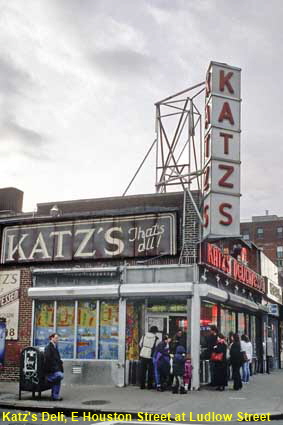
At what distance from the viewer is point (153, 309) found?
61.5 ft

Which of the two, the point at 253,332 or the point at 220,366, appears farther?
the point at 253,332

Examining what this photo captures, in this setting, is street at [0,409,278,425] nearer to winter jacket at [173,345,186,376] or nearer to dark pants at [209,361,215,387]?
winter jacket at [173,345,186,376]

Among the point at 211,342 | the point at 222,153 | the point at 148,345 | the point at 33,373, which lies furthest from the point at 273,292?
the point at 33,373

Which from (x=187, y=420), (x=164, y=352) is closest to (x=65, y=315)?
(x=164, y=352)

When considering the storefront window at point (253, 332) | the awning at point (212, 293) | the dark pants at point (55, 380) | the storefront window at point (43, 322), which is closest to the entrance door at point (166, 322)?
Result: the awning at point (212, 293)

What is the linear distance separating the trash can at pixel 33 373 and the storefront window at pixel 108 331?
407 cm

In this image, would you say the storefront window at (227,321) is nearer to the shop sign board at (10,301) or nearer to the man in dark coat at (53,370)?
the shop sign board at (10,301)

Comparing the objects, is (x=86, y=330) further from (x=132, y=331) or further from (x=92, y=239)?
(x=92, y=239)

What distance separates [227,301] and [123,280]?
13.7 ft

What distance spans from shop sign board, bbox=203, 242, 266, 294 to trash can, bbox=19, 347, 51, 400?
6048mm

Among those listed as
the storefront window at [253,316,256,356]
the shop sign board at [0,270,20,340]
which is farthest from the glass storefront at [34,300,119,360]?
the storefront window at [253,316,256,356]

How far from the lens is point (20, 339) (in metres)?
19.6

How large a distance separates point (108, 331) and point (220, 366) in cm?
378

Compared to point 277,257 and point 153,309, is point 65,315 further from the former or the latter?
point 277,257
